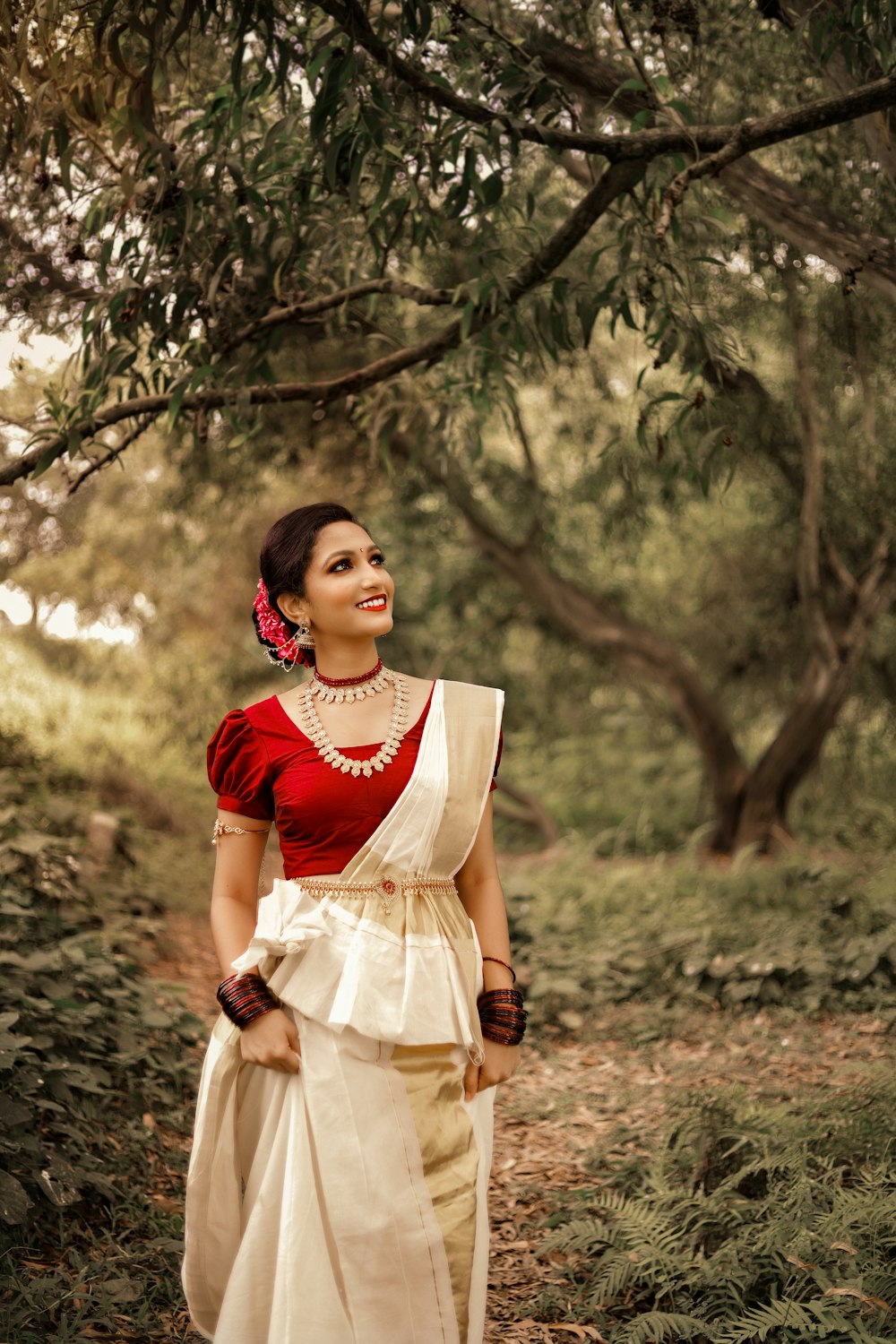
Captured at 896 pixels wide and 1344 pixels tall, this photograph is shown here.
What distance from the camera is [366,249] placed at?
4258 mm

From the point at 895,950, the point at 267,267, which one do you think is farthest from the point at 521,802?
the point at 267,267

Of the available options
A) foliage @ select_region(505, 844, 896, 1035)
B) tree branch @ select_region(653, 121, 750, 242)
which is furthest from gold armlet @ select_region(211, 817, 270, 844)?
foliage @ select_region(505, 844, 896, 1035)

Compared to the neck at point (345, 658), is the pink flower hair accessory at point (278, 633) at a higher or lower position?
higher

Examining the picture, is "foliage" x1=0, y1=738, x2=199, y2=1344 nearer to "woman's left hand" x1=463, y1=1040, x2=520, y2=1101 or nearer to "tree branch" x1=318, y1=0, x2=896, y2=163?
"woman's left hand" x1=463, y1=1040, x2=520, y2=1101

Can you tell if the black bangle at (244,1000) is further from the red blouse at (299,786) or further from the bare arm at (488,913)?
the bare arm at (488,913)

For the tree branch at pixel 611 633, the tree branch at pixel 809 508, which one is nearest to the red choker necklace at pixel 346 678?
the tree branch at pixel 809 508

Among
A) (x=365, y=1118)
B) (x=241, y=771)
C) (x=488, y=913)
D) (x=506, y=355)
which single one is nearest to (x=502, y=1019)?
(x=488, y=913)

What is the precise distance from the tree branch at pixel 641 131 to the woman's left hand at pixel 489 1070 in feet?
7.21

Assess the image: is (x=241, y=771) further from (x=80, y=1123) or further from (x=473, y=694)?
(x=80, y=1123)

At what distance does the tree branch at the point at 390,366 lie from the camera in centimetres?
329

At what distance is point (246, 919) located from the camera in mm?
2299

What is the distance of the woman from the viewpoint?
6.82ft

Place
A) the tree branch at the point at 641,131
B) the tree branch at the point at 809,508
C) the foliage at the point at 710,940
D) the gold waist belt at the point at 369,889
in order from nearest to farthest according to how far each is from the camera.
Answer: the gold waist belt at the point at 369,889
the tree branch at the point at 641,131
the foliage at the point at 710,940
the tree branch at the point at 809,508

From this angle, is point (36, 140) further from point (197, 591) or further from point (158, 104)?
point (197, 591)
